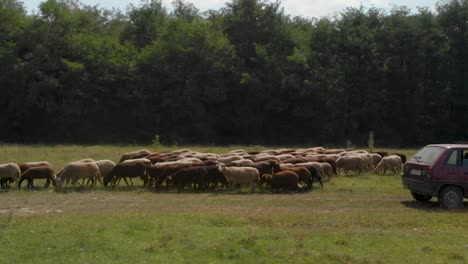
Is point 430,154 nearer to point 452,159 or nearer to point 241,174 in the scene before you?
point 452,159

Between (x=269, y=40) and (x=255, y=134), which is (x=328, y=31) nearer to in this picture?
(x=269, y=40)

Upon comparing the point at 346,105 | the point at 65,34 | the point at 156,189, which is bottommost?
the point at 156,189

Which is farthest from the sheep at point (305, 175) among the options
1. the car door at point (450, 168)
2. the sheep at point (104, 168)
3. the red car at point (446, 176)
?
the sheep at point (104, 168)

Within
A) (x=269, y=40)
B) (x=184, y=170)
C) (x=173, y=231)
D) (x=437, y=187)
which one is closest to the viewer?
(x=173, y=231)

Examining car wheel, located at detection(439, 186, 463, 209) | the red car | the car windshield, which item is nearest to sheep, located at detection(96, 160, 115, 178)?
the car windshield

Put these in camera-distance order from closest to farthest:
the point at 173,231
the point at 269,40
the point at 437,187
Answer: the point at 173,231, the point at 437,187, the point at 269,40

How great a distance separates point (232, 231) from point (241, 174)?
9.26m

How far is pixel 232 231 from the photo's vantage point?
12.1 metres

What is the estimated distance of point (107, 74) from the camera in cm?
5672

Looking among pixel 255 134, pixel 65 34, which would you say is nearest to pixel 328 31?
pixel 255 134

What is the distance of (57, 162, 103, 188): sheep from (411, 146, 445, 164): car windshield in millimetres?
11913

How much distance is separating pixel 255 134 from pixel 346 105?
9369 mm

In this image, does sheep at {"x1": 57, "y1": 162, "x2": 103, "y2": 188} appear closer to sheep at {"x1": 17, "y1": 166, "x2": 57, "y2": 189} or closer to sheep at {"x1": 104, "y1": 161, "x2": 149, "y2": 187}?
sheep at {"x1": 17, "y1": 166, "x2": 57, "y2": 189}

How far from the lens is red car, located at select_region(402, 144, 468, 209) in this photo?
16.6 metres
